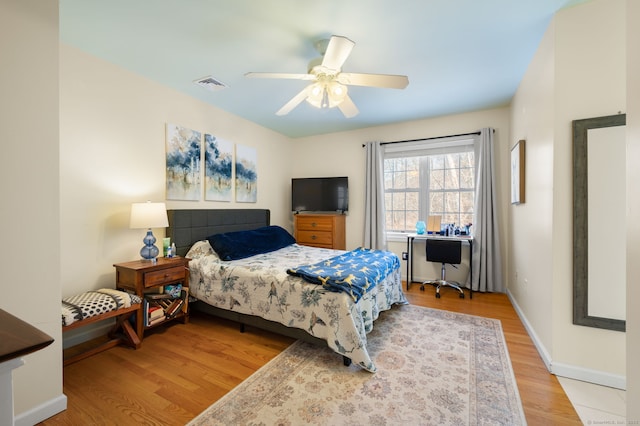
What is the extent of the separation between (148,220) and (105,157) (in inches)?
28.3

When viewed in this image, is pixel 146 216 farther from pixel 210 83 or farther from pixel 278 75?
pixel 278 75

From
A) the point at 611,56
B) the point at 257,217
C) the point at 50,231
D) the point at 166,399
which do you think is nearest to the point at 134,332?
the point at 166,399

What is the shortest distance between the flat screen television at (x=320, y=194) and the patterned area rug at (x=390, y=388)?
8.38 ft

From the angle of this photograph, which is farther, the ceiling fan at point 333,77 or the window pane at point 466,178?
the window pane at point 466,178

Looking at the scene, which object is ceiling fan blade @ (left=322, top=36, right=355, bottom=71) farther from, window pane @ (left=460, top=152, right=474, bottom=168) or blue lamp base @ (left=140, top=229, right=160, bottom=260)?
window pane @ (left=460, top=152, right=474, bottom=168)

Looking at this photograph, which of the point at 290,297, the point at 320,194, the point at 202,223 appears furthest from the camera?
the point at 320,194

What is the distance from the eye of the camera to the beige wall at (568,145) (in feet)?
5.75

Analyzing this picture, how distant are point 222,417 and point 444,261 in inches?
124

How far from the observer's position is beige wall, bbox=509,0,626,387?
175 centimetres

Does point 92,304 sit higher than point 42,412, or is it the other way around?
point 92,304

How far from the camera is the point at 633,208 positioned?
83 centimetres

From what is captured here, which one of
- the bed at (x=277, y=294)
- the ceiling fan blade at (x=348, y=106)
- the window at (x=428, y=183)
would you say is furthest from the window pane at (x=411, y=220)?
the ceiling fan blade at (x=348, y=106)

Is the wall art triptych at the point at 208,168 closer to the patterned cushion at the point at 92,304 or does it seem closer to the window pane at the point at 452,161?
the patterned cushion at the point at 92,304

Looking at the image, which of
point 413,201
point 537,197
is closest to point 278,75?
point 537,197
